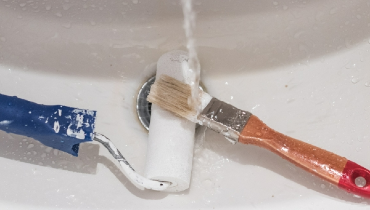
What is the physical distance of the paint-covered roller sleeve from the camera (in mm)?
391

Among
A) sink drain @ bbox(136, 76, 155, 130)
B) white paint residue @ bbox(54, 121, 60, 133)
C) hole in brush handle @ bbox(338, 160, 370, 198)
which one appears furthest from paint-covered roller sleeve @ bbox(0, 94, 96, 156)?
hole in brush handle @ bbox(338, 160, 370, 198)

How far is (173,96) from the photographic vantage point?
45 centimetres

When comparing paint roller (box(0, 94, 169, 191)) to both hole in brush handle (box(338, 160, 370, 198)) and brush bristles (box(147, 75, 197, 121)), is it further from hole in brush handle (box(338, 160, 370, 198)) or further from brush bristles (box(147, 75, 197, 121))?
hole in brush handle (box(338, 160, 370, 198))

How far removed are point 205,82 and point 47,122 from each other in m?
0.23

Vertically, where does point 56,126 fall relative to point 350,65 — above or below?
below

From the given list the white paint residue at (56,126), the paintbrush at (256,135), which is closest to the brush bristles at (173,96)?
the paintbrush at (256,135)

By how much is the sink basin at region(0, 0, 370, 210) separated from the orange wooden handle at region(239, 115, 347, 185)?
0.03m

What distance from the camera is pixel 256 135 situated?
1.36 ft

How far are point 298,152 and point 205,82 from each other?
17 cm

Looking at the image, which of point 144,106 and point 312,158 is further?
point 144,106

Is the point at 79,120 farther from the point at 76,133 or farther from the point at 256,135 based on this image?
the point at 256,135

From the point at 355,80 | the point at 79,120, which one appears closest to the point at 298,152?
the point at 355,80

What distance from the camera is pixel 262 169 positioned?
1.46 feet

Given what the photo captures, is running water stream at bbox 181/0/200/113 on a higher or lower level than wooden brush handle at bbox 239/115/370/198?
higher
